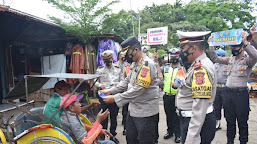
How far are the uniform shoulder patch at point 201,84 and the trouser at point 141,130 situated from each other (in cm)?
105

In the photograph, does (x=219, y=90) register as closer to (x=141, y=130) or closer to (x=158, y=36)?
(x=141, y=130)

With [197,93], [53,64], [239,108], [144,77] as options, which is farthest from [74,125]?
[53,64]

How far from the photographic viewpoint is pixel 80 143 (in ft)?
7.66

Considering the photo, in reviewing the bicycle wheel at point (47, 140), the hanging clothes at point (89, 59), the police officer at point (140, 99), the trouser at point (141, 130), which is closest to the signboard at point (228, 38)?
the police officer at point (140, 99)

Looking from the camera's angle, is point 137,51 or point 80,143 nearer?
point 80,143

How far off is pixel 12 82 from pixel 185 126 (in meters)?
6.48

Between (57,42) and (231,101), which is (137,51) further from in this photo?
(57,42)

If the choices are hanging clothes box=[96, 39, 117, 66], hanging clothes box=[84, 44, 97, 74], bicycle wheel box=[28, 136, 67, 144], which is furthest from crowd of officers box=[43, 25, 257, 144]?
hanging clothes box=[84, 44, 97, 74]

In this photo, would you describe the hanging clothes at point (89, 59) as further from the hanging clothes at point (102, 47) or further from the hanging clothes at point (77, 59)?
the hanging clothes at point (102, 47)

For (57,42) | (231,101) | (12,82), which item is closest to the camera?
(231,101)

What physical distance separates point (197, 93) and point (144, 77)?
85cm

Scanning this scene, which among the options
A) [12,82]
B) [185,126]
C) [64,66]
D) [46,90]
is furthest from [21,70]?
[185,126]

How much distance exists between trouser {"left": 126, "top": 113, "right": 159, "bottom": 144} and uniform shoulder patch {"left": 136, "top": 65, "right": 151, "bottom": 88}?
539 mm

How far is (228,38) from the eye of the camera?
343 cm
